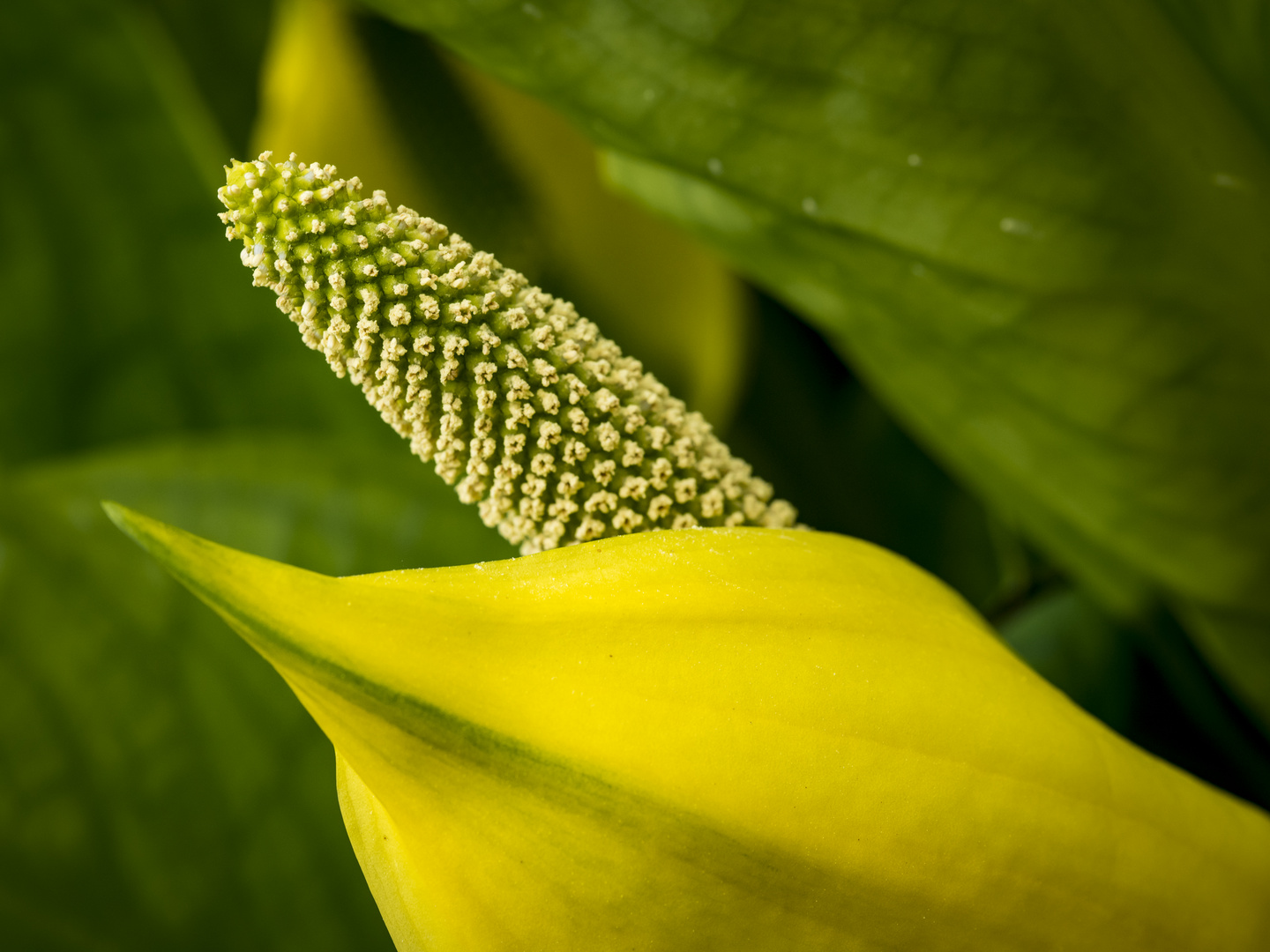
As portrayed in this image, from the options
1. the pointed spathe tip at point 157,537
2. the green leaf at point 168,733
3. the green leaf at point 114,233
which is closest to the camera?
the pointed spathe tip at point 157,537

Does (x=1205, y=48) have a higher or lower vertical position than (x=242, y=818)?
higher

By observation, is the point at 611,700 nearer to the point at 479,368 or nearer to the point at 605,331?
the point at 479,368

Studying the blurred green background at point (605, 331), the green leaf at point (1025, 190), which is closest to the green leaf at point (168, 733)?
the blurred green background at point (605, 331)

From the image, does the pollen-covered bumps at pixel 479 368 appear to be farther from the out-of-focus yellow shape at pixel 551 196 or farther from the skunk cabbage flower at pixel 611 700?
the out-of-focus yellow shape at pixel 551 196

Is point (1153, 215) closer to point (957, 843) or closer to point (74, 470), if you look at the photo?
point (957, 843)

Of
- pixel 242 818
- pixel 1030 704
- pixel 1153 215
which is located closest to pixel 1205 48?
pixel 1153 215

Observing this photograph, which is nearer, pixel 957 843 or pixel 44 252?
pixel 957 843
